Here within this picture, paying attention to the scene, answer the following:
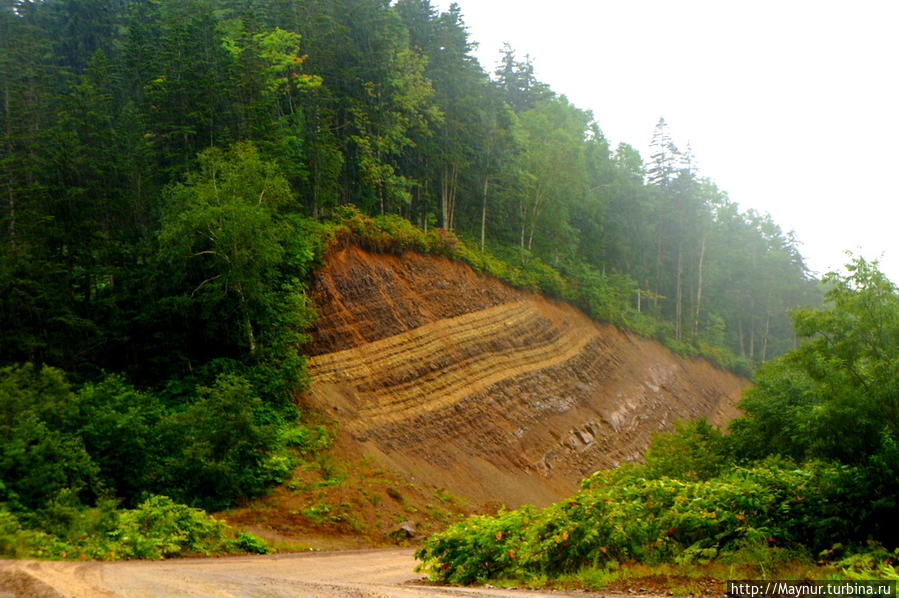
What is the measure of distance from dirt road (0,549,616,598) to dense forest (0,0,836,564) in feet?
13.0

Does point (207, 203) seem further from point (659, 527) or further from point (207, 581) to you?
point (659, 527)

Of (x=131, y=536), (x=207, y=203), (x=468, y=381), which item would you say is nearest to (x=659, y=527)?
(x=131, y=536)

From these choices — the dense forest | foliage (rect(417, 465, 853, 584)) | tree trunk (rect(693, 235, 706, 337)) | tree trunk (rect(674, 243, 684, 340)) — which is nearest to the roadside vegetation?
foliage (rect(417, 465, 853, 584))

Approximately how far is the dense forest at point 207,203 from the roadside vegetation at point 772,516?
9.16 m

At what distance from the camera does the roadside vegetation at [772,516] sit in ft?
31.3

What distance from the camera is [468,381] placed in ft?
107

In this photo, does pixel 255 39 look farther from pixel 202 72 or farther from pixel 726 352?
pixel 726 352

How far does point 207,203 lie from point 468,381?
14.1 meters

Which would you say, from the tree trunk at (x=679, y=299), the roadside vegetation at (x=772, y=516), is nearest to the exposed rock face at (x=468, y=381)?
the roadside vegetation at (x=772, y=516)

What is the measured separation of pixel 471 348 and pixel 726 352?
35.5 m

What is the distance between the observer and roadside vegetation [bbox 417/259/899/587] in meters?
9.54

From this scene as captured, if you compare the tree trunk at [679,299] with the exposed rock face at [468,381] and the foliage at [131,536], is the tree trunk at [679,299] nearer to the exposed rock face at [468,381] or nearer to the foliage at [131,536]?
the exposed rock face at [468,381]

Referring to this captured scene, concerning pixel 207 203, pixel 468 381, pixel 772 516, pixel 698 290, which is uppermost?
pixel 207 203

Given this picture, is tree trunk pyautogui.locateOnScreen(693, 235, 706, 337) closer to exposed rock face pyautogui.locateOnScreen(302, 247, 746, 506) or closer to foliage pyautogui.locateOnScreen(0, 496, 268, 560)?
exposed rock face pyautogui.locateOnScreen(302, 247, 746, 506)
